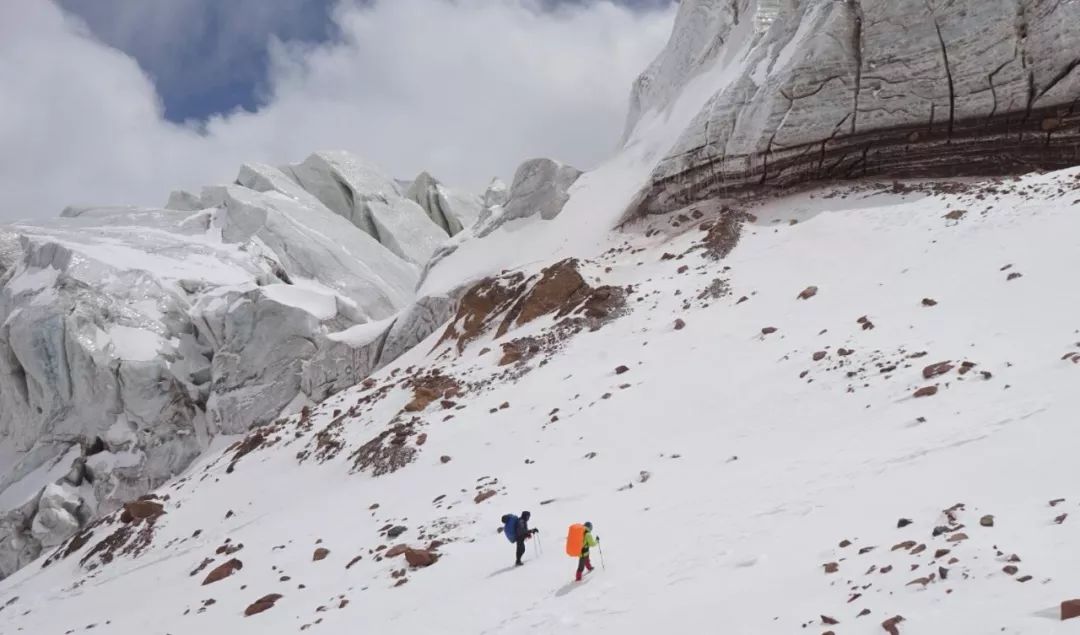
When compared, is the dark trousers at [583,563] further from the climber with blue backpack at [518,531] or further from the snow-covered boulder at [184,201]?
Result: the snow-covered boulder at [184,201]

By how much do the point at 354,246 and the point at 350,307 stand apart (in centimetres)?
1752

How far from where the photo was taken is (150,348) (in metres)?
46.1

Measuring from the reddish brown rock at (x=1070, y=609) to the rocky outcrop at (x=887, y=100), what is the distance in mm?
21831

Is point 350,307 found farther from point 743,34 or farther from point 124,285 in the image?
point 743,34

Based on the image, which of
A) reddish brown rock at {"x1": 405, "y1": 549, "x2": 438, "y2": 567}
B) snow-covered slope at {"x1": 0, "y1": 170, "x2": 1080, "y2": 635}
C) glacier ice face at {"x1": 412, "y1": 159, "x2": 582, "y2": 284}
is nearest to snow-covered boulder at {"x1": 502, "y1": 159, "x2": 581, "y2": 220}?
glacier ice face at {"x1": 412, "y1": 159, "x2": 582, "y2": 284}

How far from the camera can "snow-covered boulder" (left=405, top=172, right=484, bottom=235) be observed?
80.4 m

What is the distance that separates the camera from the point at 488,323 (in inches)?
1161

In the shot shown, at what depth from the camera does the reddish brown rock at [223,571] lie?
16.7m

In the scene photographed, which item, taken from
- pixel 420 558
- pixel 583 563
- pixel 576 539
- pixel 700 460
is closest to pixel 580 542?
pixel 576 539

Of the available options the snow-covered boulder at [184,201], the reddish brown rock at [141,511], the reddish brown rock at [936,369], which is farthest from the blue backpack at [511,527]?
the snow-covered boulder at [184,201]

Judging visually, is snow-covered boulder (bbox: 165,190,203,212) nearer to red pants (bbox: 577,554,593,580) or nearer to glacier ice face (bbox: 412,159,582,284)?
glacier ice face (bbox: 412,159,582,284)

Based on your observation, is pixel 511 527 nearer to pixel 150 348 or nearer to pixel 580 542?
pixel 580 542

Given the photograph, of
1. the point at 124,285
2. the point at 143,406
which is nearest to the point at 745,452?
the point at 143,406

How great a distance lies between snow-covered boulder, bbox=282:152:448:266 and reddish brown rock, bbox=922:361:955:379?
60321mm
